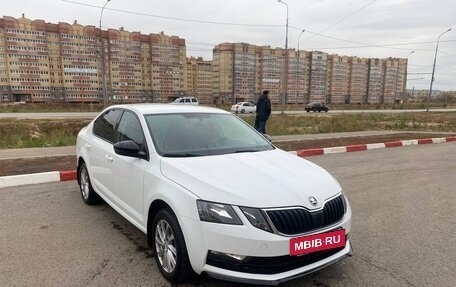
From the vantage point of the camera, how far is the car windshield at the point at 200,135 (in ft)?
11.4

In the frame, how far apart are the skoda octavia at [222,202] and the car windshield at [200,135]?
0.01 m

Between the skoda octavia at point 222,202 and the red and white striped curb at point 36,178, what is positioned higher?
the skoda octavia at point 222,202

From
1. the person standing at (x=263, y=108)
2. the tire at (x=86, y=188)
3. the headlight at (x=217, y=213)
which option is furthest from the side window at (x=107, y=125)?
the person standing at (x=263, y=108)

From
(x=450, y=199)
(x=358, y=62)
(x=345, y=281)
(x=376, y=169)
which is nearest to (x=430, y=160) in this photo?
(x=376, y=169)

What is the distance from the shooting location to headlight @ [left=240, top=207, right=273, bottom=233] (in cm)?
253

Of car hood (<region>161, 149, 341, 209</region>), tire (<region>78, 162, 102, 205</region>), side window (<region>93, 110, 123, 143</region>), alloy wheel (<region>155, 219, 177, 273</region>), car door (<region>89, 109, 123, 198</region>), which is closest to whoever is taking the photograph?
car hood (<region>161, 149, 341, 209</region>)

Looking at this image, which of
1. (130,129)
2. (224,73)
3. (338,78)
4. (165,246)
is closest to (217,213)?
(165,246)

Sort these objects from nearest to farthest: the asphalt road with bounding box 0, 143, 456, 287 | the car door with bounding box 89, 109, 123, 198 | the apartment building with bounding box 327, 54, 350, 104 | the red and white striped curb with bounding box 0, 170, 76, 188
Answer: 1. the asphalt road with bounding box 0, 143, 456, 287
2. the car door with bounding box 89, 109, 123, 198
3. the red and white striped curb with bounding box 0, 170, 76, 188
4. the apartment building with bounding box 327, 54, 350, 104

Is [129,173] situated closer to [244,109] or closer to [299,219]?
[299,219]

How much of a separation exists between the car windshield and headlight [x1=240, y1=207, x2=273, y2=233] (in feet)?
3.37

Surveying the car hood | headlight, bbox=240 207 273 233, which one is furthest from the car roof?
headlight, bbox=240 207 273 233

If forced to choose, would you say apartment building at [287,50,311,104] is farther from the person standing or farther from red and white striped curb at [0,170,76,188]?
red and white striped curb at [0,170,76,188]

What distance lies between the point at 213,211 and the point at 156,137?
4.11 feet

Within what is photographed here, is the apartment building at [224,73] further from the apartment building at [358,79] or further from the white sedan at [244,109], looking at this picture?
the apartment building at [358,79]
